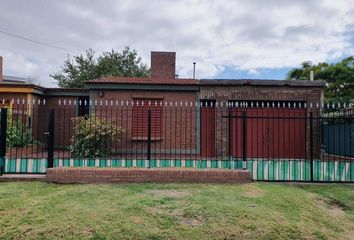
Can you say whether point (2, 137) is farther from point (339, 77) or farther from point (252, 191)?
point (339, 77)

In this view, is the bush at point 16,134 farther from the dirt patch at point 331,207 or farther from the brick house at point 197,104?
the dirt patch at point 331,207

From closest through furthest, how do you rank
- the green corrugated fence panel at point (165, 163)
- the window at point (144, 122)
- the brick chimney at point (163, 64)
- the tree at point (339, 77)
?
the green corrugated fence panel at point (165, 163) → the window at point (144, 122) → the brick chimney at point (163, 64) → the tree at point (339, 77)

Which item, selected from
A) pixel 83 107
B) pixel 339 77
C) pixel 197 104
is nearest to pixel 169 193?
pixel 197 104

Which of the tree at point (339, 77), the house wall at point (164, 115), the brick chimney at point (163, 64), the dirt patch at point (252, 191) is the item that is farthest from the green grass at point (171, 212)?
the tree at point (339, 77)

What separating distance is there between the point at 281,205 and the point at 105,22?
57.1ft

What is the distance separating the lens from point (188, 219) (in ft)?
16.1

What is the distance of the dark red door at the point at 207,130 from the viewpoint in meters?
14.7

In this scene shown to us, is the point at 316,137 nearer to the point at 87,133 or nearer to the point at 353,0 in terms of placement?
the point at 353,0

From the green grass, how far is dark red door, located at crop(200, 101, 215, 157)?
25.3 feet

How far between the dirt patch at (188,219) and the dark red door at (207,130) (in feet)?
31.2

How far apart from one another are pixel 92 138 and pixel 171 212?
324 inches

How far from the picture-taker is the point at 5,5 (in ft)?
51.9

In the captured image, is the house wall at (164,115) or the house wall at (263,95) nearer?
the house wall at (164,115)

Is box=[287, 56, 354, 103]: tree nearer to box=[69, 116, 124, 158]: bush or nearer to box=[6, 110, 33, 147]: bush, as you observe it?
box=[69, 116, 124, 158]: bush
